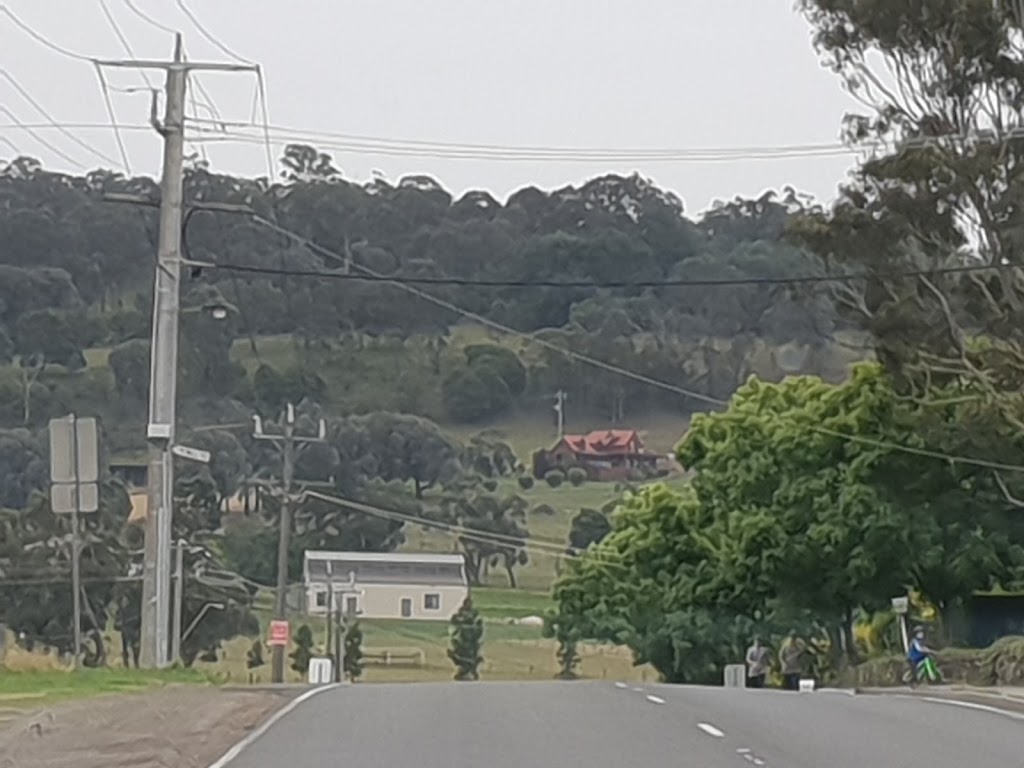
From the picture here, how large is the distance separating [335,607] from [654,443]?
103 ft

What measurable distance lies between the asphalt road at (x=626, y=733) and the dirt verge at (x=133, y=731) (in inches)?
19.2

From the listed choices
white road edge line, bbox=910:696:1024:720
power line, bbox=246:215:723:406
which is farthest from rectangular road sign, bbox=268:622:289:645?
white road edge line, bbox=910:696:1024:720

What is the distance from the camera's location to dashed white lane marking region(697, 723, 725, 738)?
19.6m

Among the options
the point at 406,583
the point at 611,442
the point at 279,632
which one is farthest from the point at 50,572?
the point at 611,442

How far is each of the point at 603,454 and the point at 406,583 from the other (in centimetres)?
1482

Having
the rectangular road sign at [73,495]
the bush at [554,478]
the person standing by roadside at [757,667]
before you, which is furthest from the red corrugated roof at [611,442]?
the rectangular road sign at [73,495]

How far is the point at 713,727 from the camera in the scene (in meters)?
20.5

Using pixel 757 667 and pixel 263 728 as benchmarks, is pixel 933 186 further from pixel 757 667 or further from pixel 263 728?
pixel 263 728

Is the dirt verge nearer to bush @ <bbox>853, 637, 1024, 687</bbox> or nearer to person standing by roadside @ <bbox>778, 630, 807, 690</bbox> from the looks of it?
bush @ <bbox>853, 637, 1024, 687</bbox>

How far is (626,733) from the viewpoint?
64.2 feet

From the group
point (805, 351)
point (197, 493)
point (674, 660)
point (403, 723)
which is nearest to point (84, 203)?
point (197, 493)

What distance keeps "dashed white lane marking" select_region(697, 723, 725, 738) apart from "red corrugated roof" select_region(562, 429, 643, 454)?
78.3 m

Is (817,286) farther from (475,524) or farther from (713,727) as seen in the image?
(475,524)

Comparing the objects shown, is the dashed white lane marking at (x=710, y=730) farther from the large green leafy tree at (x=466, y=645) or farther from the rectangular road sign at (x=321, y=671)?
the large green leafy tree at (x=466, y=645)
